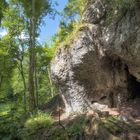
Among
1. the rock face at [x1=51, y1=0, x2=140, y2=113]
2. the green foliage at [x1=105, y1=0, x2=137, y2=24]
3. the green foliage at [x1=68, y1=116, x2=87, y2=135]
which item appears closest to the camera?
the green foliage at [x1=68, y1=116, x2=87, y2=135]

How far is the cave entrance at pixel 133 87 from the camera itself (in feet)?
50.8

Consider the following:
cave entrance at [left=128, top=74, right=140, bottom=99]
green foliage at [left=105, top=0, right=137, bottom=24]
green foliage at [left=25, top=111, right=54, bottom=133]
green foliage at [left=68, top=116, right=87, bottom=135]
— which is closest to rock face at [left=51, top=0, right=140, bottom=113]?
cave entrance at [left=128, top=74, right=140, bottom=99]

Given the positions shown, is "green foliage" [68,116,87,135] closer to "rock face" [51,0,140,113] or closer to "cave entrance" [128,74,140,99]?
"rock face" [51,0,140,113]

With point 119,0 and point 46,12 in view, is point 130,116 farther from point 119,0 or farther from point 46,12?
point 46,12

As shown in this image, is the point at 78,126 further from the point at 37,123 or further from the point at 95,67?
the point at 95,67

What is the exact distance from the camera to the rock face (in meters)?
14.1

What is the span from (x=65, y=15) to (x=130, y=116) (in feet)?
43.3

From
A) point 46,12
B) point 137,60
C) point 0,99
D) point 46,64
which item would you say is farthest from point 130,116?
point 0,99

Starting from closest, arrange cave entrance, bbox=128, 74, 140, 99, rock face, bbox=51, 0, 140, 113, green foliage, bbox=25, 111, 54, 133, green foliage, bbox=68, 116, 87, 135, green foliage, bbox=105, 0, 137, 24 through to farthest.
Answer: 1. green foliage, bbox=68, 116, 87, 135
2. green foliage, bbox=105, 0, 137, 24
3. green foliage, bbox=25, 111, 54, 133
4. rock face, bbox=51, 0, 140, 113
5. cave entrance, bbox=128, 74, 140, 99

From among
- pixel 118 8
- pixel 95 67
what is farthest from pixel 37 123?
pixel 118 8

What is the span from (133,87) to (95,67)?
100 inches

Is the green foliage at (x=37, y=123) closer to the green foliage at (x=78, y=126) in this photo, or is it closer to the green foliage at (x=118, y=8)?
the green foliage at (x=78, y=126)

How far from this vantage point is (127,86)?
604 inches

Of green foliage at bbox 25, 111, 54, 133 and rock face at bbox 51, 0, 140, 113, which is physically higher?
rock face at bbox 51, 0, 140, 113
